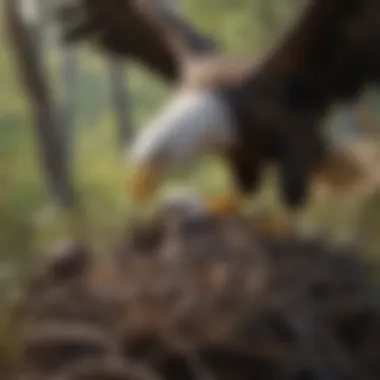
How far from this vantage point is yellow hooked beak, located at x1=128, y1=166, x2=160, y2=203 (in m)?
1.30

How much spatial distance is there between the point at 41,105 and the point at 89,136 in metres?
0.08

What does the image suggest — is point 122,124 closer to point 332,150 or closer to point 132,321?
point 332,150

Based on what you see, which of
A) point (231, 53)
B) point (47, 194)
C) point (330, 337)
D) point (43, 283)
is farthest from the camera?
point (231, 53)

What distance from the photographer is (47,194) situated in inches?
51.6

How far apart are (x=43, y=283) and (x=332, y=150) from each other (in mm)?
500

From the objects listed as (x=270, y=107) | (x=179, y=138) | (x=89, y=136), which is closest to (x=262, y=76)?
(x=270, y=107)

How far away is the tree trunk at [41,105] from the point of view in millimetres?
1320

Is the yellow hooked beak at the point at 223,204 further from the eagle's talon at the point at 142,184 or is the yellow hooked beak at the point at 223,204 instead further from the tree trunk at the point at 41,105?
the tree trunk at the point at 41,105

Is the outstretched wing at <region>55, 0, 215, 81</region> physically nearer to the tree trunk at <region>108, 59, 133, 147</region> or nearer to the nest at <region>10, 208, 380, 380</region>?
the tree trunk at <region>108, 59, 133, 147</region>

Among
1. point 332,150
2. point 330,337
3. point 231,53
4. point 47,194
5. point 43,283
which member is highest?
point 231,53

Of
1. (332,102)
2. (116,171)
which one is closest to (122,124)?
(116,171)

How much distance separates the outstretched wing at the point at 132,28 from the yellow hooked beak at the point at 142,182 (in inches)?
8.4

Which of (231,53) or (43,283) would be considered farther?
(231,53)

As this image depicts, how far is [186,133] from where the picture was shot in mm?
1356
